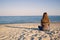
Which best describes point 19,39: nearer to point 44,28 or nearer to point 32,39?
point 32,39

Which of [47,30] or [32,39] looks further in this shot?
[47,30]

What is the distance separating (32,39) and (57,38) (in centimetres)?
77

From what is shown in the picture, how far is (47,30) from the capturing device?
519cm

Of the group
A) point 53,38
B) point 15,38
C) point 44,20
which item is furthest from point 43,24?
point 15,38

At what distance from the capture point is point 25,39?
3900 millimetres

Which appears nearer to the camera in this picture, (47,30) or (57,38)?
(57,38)

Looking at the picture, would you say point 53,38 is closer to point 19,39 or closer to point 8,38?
point 19,39

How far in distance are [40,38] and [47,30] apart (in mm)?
1248

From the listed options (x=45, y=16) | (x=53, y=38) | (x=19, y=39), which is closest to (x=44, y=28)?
(x=45, y=16)

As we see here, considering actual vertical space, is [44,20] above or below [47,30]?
above

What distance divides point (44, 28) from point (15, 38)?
5.25 ft

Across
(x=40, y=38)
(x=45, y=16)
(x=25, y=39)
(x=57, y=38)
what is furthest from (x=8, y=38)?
(x=45, y=16)

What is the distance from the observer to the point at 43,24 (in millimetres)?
5203

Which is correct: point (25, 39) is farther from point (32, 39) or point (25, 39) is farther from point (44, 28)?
point (44, 28)
